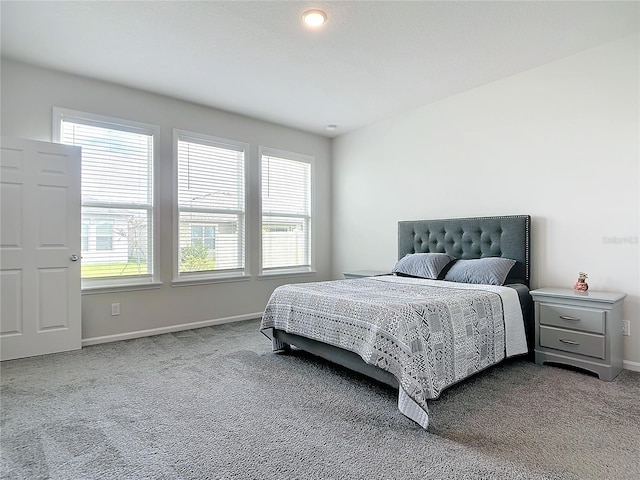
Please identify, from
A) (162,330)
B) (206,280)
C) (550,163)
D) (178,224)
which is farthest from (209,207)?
(550,163)

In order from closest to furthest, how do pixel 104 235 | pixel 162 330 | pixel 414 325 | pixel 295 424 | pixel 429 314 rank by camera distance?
A: pixel 295 424, pixel 414 325, pixel 429 314, pixel 104 235, pixel 162 330

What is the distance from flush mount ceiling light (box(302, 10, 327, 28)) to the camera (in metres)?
2.66

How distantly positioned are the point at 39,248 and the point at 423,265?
374cm

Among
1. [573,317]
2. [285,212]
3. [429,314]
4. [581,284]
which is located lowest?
[573,317]

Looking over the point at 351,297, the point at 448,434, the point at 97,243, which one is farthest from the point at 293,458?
the point at 97,243

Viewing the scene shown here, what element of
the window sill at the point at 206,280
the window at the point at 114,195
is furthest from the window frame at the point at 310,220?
the window at the point at 114,195

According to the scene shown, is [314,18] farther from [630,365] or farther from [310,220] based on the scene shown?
[630,365]

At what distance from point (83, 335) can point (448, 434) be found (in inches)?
138

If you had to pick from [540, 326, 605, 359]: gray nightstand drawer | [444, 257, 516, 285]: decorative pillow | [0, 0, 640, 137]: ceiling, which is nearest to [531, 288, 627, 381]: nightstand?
[540, 326, 605, 359]: gray nightstand drawer

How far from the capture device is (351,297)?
2.81 m

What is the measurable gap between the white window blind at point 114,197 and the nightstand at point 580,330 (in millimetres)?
3957

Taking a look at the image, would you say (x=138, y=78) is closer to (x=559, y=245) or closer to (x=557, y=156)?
(x=557, y=156)

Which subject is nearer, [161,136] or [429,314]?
[429,314]

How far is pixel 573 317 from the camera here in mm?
2959
